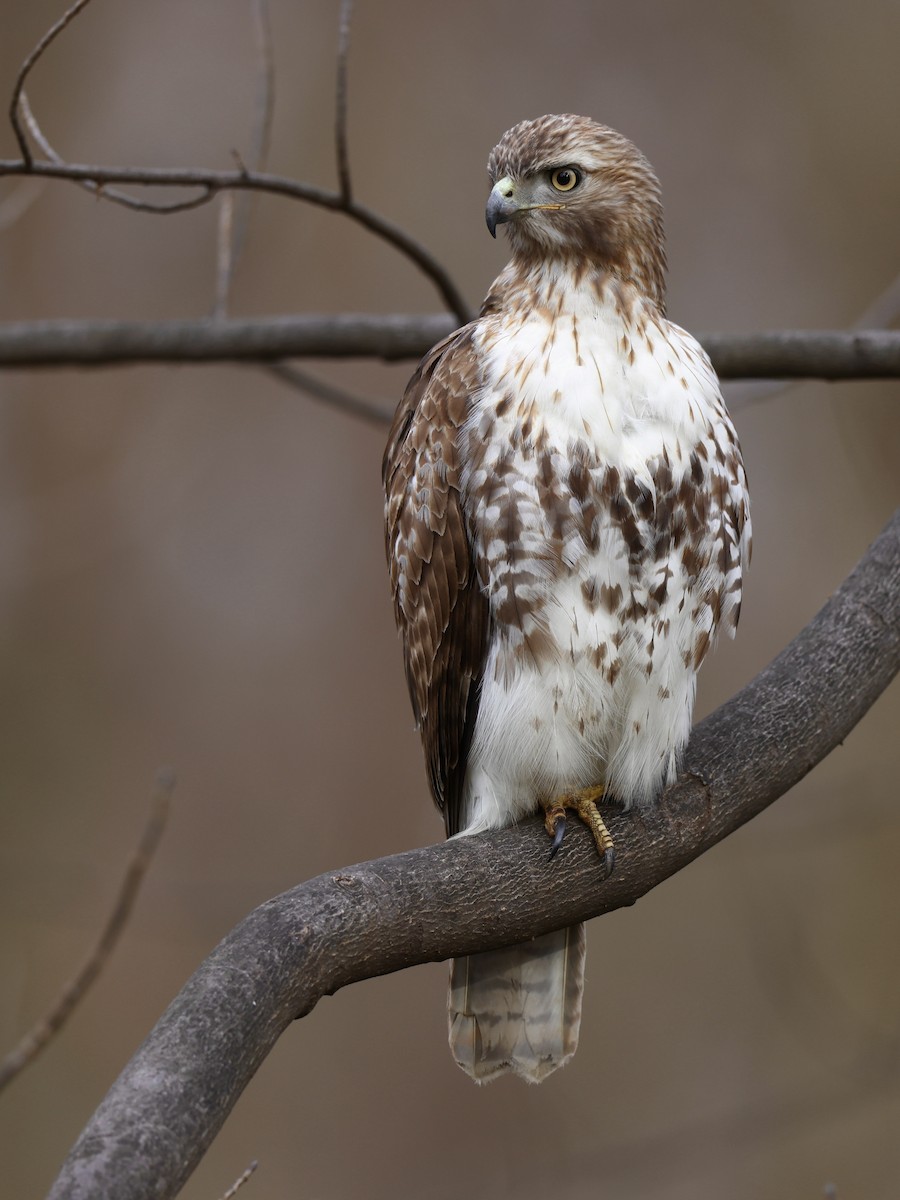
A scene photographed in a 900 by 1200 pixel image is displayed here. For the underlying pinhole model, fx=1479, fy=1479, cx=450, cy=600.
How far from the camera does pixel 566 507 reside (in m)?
2.70

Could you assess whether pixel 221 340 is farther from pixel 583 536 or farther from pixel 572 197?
pixel 583 536

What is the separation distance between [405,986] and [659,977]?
111 cm

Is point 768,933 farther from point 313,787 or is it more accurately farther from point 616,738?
point 616,738

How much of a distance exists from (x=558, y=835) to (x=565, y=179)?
1.26 meters

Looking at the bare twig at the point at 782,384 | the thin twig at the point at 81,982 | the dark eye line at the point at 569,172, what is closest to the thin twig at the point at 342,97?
the dark eye line at the point at 569,172

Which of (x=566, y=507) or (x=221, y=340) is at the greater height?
(x=221, y=340)

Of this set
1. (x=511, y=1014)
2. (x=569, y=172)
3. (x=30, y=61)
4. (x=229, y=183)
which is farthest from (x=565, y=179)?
(x=511, y=1014)

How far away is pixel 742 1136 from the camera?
19.6 ft

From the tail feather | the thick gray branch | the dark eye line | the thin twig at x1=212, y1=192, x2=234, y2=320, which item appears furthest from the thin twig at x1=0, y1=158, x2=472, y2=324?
the tail feather

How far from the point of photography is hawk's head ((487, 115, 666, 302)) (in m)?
2.87

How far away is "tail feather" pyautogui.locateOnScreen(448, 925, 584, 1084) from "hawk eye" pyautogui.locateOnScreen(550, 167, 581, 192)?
1527 mm

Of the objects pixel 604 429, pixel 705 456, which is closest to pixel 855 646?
pixel 705 456

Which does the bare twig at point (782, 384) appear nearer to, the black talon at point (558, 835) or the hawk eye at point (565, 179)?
the hawk eye at point (565, 179)

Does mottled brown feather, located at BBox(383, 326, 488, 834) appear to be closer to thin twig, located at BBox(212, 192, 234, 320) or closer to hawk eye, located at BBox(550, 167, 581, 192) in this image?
→ hawk eye, located at BBox(550, 167, 581, 192)
